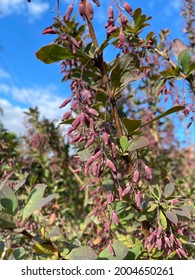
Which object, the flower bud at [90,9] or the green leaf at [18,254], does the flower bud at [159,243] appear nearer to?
the green leaf at [18,254]

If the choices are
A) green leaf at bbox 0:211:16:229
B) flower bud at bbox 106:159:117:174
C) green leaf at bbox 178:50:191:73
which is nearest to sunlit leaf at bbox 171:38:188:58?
green leaf at bbox 178:50:191:73

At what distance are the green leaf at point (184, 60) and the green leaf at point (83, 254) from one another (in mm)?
583

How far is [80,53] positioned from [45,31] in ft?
0.40

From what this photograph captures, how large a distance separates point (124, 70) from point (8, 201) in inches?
16.6

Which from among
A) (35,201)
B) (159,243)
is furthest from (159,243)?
(35,201)

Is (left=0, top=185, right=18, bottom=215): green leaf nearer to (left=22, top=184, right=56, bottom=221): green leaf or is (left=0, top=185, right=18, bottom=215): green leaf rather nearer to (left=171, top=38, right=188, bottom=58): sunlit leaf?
(left=22, top=184, right=56, bottom=221): green leaf

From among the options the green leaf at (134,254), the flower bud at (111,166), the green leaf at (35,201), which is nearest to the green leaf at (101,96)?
the flower bud at (111,166)

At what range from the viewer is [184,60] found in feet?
3.38

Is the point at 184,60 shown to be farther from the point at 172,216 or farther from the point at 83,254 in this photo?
the point at 83,254

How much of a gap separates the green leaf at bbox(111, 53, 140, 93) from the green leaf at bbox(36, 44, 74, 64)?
4.4 inches

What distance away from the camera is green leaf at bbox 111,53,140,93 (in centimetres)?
86

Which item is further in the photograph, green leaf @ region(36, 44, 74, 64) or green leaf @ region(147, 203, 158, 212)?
green leaf @ region(147, 203, 158, 212)

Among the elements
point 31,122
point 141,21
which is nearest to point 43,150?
point 31,122

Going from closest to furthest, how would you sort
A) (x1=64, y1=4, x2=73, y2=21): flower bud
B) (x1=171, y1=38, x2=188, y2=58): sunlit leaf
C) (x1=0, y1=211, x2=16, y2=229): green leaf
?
(x1=0, y1=211, x2=16, y2=229): green leaf, (x1=64, y1=4, x2=73, y2=21): flower bud, (x1=171, y1=38, x2=188, y2=58): sunlit leaf
